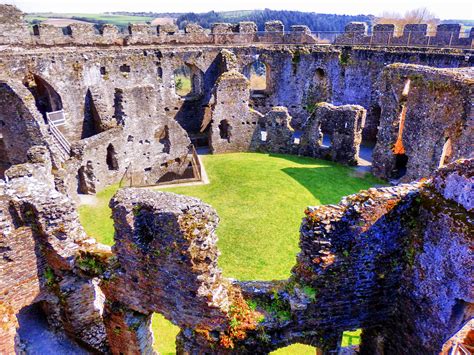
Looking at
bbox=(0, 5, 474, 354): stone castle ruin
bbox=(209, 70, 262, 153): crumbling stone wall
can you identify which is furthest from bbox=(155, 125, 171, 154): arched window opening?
bbox=(209, 70, 262, 153): crumbling stone wall

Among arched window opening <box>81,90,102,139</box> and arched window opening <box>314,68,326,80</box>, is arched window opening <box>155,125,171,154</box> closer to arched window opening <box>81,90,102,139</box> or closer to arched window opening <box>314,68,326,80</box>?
arched window opening <box>81,90,102,139</box>

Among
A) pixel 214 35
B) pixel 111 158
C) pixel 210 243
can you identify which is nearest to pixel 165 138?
pixel 111 158

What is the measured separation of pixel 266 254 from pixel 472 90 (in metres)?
9.93

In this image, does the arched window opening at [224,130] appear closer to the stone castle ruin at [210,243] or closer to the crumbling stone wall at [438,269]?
the stone castle ruin at [210,243]

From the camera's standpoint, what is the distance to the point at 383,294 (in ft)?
26.0

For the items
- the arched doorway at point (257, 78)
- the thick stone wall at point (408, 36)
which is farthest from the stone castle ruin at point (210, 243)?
the arched doorway at point (257, 78)

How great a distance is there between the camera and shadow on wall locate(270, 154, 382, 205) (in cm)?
1850

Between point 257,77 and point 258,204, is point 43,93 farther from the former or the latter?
point 257,77

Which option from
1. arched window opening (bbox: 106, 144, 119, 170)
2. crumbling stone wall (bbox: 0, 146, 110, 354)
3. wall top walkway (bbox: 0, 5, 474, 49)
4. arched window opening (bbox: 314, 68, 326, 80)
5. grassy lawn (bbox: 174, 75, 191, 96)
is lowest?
grassy lawn (bbox: 174, 75, 191, 96)

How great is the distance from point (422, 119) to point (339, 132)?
5.42 m

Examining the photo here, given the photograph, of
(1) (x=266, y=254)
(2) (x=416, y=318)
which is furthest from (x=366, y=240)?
(1) (x=266, y=254)

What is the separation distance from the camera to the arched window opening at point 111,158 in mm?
20141

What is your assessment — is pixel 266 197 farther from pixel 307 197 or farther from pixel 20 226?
pixel 20 226

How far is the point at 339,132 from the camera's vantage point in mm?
22578
